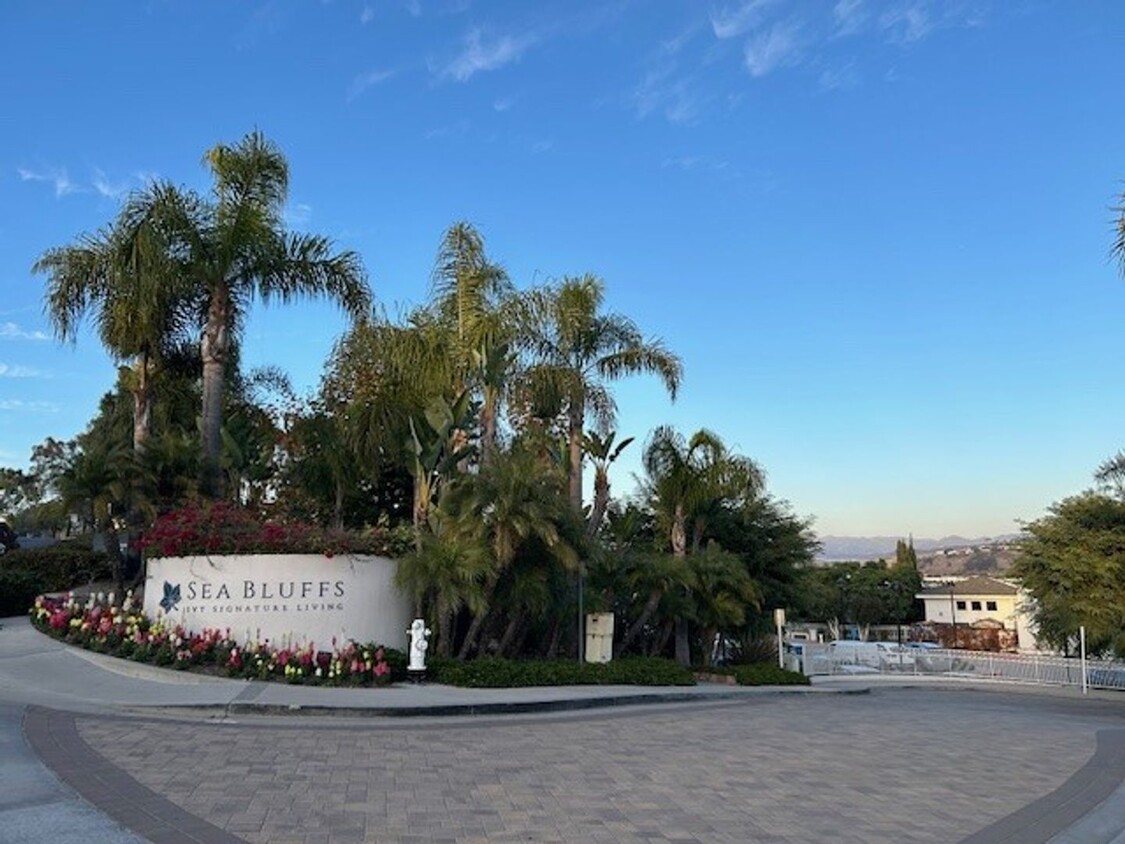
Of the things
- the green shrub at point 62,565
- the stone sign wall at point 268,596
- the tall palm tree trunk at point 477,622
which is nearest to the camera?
the stone sign wall at point 268,596

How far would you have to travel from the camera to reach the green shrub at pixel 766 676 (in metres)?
23.4

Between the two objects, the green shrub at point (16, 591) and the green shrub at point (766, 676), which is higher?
the green shrub at point (16, 591)

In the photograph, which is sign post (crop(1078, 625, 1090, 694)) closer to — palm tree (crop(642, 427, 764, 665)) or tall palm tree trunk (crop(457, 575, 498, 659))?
palm tree (crop(642, 427, 764, 665))

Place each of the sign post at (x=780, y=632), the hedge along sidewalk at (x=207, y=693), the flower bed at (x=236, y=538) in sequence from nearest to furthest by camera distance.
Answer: the hedge along sidewalk at (x=207, y=693), the flower bed at (x=236, y=538), the sign post at (x=780, y=632)

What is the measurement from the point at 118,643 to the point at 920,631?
237 feet

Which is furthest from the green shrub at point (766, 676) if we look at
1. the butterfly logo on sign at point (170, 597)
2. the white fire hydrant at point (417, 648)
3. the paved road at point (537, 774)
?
the butterfly logo on sign at point (170, 597)

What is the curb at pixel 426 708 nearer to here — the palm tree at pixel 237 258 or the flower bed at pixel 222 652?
the flower bed at pixel 222 652

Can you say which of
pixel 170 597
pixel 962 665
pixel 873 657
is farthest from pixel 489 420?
pixel 962 665

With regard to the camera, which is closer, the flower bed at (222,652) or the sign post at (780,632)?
the flower bed at (222,652)

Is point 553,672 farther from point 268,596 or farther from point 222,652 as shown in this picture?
point 222,652

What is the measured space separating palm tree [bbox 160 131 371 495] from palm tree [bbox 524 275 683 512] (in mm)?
4128

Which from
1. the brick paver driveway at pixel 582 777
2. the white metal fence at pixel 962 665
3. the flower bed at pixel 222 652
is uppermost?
the flower bed at pixel 222 652

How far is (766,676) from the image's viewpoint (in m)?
23.9

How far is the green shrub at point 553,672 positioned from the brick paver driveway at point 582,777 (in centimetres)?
303
